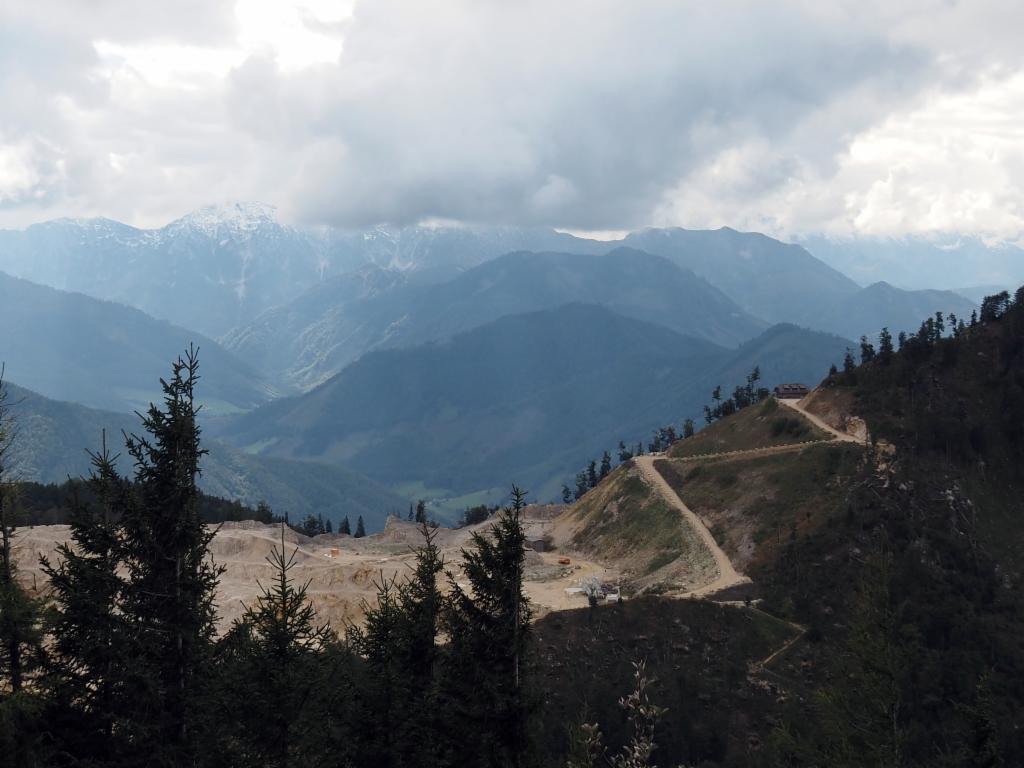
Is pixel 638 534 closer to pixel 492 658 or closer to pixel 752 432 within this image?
pixel 752 432

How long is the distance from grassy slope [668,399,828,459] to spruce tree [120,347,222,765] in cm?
12125

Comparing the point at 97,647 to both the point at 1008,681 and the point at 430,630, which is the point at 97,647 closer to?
the point at 430,630

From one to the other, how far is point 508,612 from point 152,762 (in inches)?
470

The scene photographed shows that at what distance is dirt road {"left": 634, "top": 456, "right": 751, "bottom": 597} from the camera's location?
109375mm

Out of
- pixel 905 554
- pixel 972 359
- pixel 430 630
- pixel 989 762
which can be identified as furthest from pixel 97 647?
pixel 972 359

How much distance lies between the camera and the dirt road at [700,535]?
10938 cm

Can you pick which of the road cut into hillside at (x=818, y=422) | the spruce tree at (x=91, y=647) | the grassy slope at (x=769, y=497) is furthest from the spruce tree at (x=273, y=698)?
the road cut into hillside at (x=818, y=422)

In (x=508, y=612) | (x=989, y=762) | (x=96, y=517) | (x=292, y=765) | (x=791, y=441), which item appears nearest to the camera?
(x=292, y=765)

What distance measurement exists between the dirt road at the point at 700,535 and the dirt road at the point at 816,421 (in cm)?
2589

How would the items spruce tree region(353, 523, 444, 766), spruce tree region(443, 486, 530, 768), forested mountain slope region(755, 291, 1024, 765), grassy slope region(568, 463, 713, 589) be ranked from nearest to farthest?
spruce tree region(443, 486, 530, 768) < spruce tree region(353, 523, 444, 766) < forested mountain slope region(755, 291, 1024, 765) < grassy slope region(568, 463, 713, 589)

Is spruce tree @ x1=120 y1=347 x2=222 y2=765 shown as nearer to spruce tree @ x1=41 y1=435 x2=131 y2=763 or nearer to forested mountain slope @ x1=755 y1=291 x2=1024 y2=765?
spruce tree @ x1=41 y1=435 x2=131 y2=763

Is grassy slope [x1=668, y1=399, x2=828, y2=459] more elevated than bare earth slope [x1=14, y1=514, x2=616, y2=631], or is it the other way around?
grassy slope [x1=668, y1=399, x2=828, y2=459]

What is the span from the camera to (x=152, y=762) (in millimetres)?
24391

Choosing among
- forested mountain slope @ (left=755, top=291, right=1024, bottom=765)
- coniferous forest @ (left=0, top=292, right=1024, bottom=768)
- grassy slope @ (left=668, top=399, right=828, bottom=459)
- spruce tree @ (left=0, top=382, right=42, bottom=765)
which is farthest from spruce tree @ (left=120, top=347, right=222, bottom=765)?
grassy slope @ (left=668, top=399, right=828, bottom=459)
